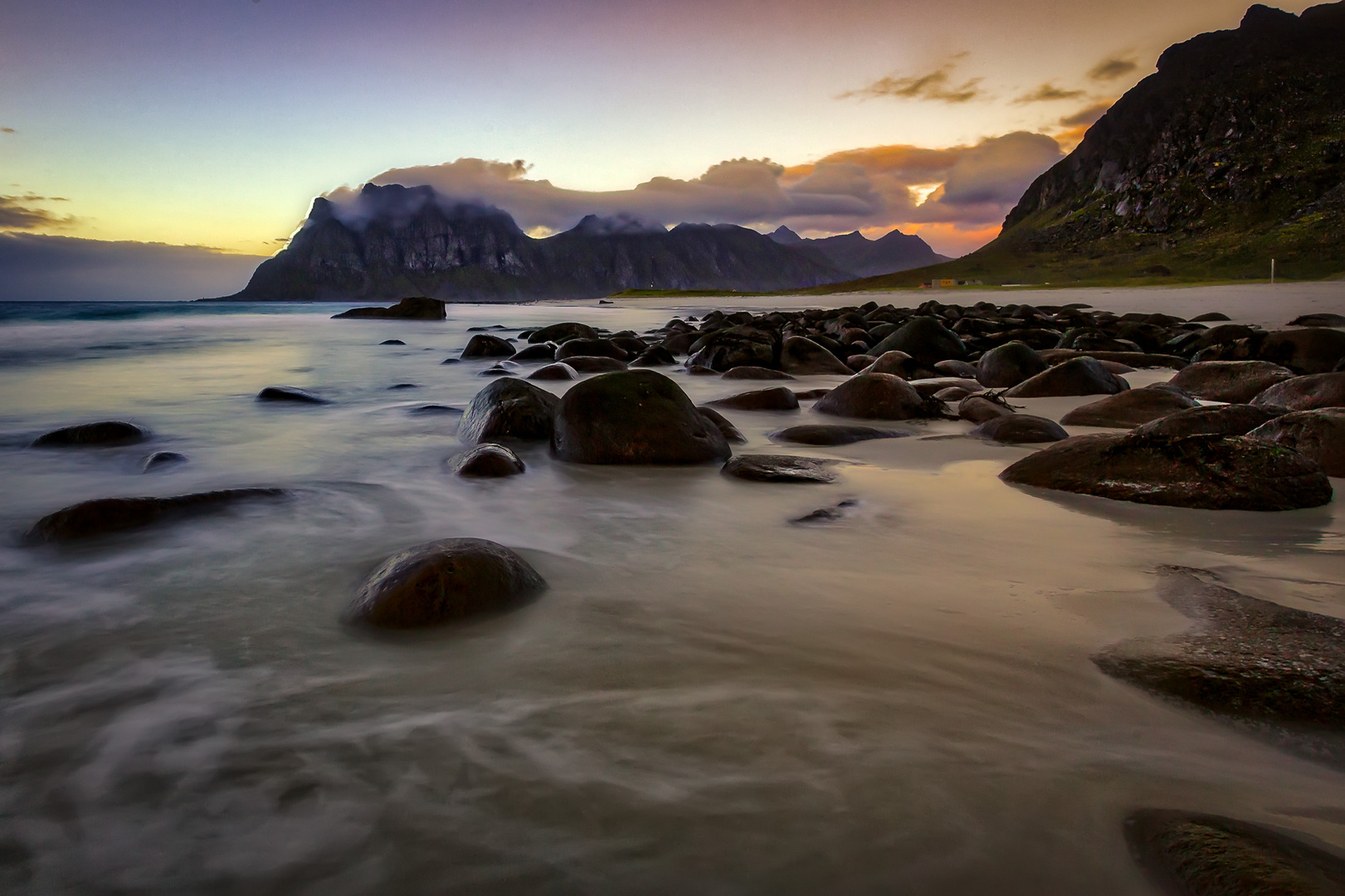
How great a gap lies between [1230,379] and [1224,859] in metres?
6.28

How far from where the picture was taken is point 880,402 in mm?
5266

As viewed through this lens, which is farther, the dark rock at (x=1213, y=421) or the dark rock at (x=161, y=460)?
the dark rock at (x=161, y=460)

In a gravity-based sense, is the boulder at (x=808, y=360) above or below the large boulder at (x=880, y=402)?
above

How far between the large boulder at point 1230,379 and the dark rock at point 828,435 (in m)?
3.09

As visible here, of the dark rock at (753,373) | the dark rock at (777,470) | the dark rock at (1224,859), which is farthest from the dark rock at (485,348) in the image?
the dark rock at (1224,859)

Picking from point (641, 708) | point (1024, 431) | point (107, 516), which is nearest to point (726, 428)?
point (1024, 431)

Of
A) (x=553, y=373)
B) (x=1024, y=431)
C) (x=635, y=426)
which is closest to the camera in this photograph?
(x=635, y=426)

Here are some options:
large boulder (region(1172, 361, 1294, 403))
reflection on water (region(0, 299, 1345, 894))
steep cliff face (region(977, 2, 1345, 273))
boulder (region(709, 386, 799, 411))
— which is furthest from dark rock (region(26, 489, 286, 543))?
steep cliff face (region(977, 2, 1345, 273))

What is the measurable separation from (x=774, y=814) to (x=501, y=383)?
4.10 m

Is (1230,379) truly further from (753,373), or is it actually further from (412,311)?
(412,311)

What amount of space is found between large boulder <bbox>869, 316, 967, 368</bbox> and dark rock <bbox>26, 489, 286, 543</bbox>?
759cm

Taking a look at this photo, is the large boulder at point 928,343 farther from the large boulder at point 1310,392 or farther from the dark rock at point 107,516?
the dark rock at point 107,516

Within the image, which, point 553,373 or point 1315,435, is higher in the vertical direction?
point 553,373

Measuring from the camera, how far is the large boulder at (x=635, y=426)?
3906mm
